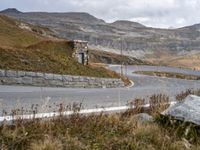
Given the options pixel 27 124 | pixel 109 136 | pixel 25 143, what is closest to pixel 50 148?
pixel 25 143

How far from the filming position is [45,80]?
23625 millimetres

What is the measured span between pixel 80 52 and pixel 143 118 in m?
31.6

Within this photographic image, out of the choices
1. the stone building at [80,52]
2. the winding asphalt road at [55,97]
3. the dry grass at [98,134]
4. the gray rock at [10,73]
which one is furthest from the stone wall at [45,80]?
the dry grass at [98,134]

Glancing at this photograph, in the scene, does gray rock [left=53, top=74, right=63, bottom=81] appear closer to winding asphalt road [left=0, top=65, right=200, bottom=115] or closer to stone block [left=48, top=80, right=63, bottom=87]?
stone block [left=48, top=80, right=63, bottom=87]

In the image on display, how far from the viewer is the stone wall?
22109 millimetres

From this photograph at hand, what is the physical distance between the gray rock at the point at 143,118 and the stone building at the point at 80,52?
97.5 ft

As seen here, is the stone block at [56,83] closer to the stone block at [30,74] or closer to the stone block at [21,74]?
the stone block at [30,74]

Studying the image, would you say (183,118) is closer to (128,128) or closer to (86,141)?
(128,128)

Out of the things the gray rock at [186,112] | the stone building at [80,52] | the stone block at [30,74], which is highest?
the stone building at [80,52]

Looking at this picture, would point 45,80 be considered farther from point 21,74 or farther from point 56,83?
point 21,74

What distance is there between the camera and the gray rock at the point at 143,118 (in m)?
8.40

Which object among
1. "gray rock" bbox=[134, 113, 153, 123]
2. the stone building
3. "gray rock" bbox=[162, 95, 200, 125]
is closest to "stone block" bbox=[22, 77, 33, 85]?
"gray rock" bbox=[134, 113, 153, 123]

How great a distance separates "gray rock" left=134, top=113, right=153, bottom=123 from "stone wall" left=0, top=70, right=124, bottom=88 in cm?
1425

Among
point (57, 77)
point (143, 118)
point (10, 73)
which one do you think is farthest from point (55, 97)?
point (57, 77)
